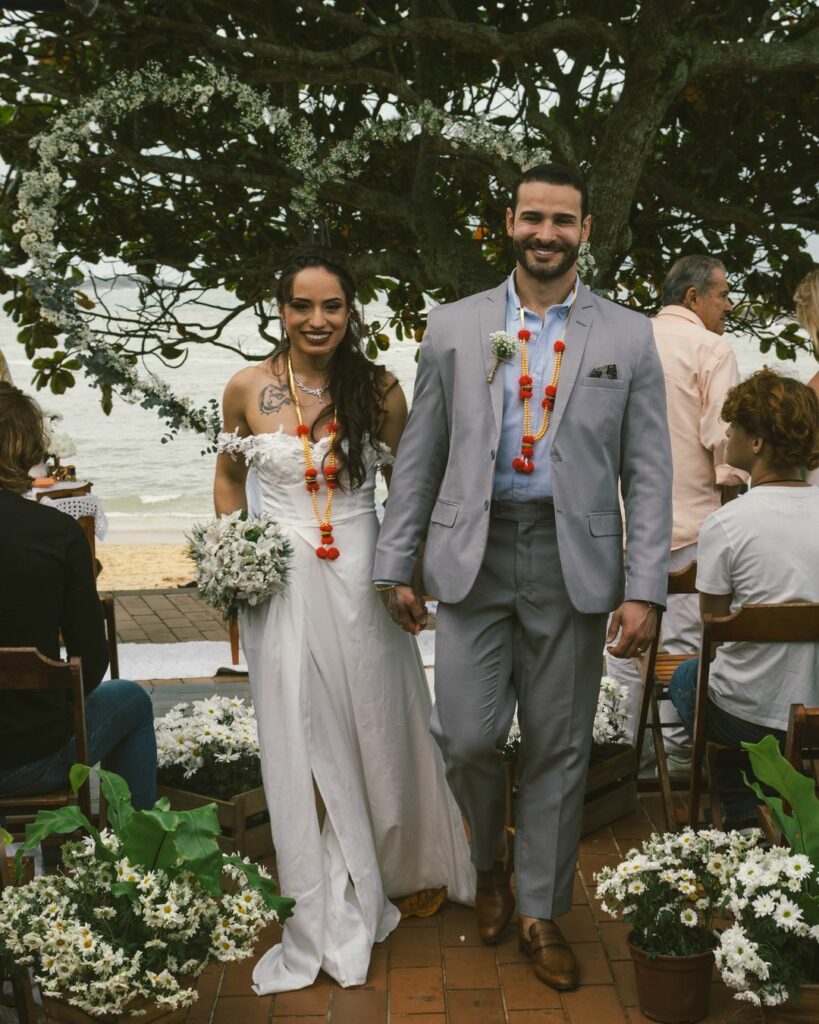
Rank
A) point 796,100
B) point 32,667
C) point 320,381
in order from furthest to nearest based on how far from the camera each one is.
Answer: point 796,100, point 320,381, point 32,667

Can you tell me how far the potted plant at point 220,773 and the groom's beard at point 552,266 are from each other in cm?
196

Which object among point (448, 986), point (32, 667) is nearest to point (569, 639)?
point (448, 986)

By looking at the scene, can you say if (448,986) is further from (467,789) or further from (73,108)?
(73,108)

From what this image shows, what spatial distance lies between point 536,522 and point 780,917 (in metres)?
1.18

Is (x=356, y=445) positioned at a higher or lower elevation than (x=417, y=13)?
lower

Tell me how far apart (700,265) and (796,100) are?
386 centimetres

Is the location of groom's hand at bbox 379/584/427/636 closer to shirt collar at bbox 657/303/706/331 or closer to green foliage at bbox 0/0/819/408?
shirt collar at bbox 657/303/706/331

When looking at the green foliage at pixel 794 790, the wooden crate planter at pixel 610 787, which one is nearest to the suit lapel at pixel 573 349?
the green foliage at pixel 794 790

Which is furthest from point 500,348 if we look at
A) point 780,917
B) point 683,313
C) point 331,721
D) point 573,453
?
point 683,313

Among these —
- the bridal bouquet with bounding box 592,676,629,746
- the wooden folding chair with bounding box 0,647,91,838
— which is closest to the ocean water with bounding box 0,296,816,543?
the bridal bouquet with bounding box 592,676,629,746

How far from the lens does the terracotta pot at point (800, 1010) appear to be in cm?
291

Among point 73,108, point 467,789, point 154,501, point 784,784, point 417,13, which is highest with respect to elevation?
point 417,13

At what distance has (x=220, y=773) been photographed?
180 inches

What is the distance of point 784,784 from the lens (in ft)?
9.89
